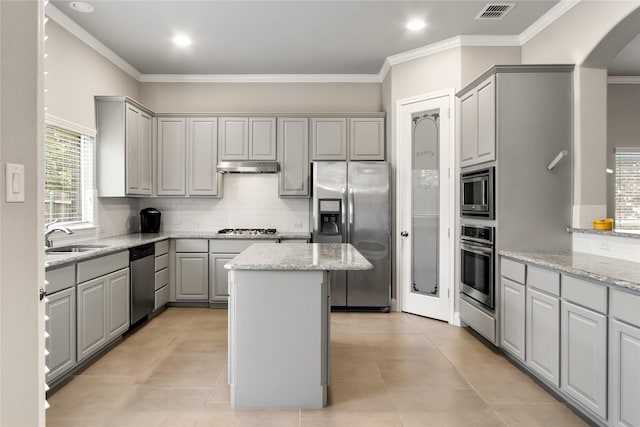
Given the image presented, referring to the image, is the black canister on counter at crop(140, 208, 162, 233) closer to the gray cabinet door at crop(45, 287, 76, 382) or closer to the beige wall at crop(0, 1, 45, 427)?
the gray cabinet door at crop(45, 287, 76, 382)

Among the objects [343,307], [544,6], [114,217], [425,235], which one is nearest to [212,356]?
[343,307]

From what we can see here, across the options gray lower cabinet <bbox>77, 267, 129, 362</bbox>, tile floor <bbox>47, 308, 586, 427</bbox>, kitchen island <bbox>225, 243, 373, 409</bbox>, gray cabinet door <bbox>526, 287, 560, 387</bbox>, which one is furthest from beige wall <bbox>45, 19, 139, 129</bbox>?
gray cabinet door <bbox>526, 287, 560, 387</bbox>

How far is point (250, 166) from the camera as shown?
198 inches

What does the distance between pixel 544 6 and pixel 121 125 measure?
14.5ft

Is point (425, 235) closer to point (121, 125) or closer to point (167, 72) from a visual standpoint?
point (121, 125)

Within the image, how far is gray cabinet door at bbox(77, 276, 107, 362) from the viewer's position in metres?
3.01

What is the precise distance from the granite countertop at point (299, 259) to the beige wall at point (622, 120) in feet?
14.0

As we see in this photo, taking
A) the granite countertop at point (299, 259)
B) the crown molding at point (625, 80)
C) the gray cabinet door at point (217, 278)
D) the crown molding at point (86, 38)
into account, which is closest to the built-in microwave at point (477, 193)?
the granite countertop at point (299, 259)

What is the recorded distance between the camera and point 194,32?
409cm

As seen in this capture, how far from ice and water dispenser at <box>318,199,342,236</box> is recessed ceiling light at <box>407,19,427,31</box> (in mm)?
2021

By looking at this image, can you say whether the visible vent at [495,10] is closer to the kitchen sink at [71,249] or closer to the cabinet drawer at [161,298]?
the kitchen sink at [71,249]

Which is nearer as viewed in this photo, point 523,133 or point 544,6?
point 523,133

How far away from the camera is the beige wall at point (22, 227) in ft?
3.65

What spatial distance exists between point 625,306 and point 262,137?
4.18m
